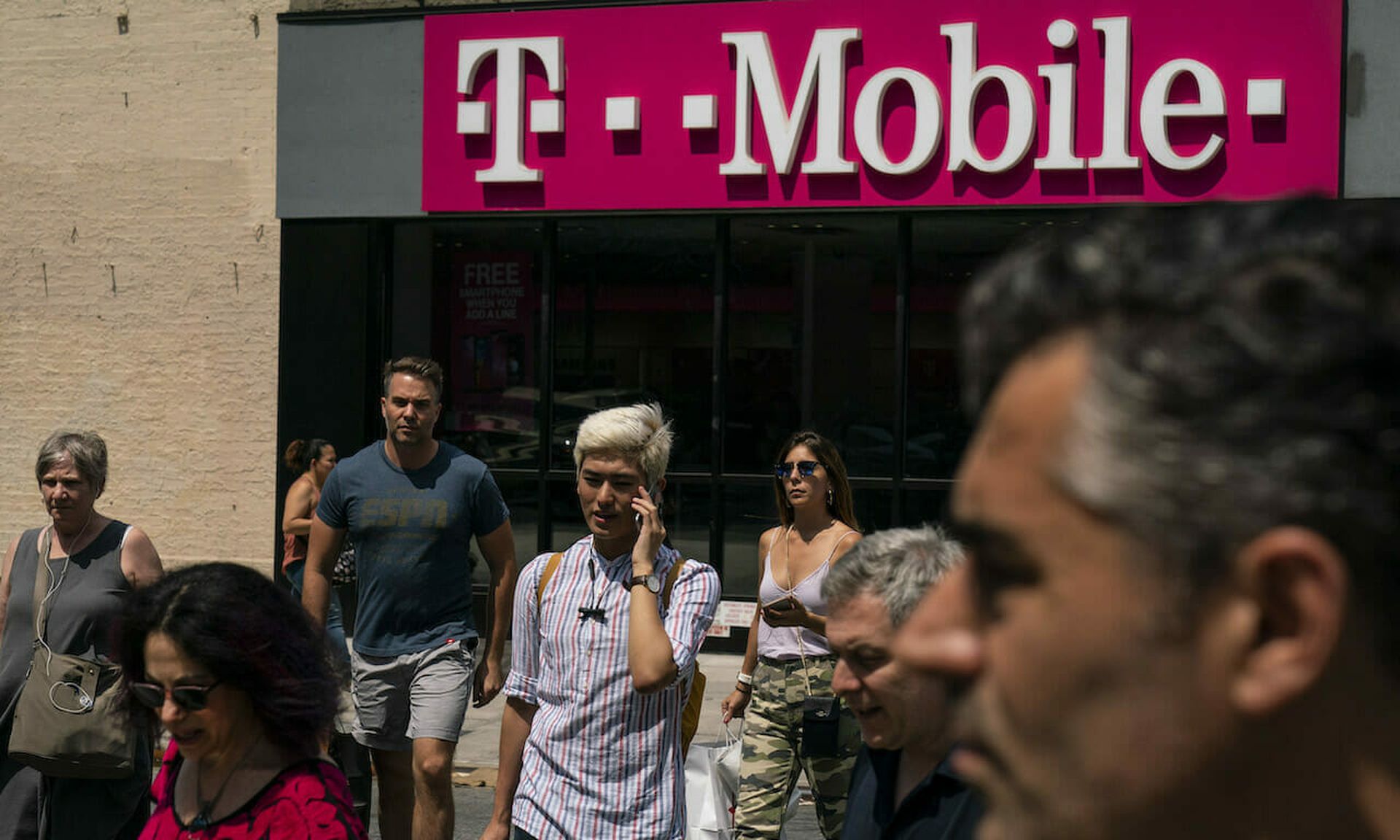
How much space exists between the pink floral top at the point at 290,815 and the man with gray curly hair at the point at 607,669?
47.9 inches

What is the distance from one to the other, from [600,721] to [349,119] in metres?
9.82

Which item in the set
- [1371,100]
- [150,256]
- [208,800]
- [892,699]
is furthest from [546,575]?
[150,256]

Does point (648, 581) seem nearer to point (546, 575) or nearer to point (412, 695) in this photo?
point (546, 575)

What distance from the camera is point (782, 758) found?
20.9 feet

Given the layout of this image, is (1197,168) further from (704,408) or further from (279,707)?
(279,707)

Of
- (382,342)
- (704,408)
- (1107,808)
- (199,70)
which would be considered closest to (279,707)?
(1107,808)

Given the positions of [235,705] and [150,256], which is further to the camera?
[150,256]

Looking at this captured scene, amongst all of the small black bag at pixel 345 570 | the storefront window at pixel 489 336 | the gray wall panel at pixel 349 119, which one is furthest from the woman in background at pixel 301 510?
the gray wall panel at pixel 349 119

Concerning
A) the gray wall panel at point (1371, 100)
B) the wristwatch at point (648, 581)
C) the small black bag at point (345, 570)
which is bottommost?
the small black bag at point (345, 570)

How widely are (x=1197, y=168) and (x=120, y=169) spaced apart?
905cm

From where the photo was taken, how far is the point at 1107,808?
0.76 metres

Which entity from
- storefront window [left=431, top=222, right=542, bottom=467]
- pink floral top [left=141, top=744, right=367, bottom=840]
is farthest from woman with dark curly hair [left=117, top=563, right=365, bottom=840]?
storefront window [left=431, top=222, right=542, bottom=467]

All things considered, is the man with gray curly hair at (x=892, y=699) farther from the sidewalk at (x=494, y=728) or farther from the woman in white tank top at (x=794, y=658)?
the sidewalk at (x=494, y=728)

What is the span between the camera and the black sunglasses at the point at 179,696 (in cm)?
343
